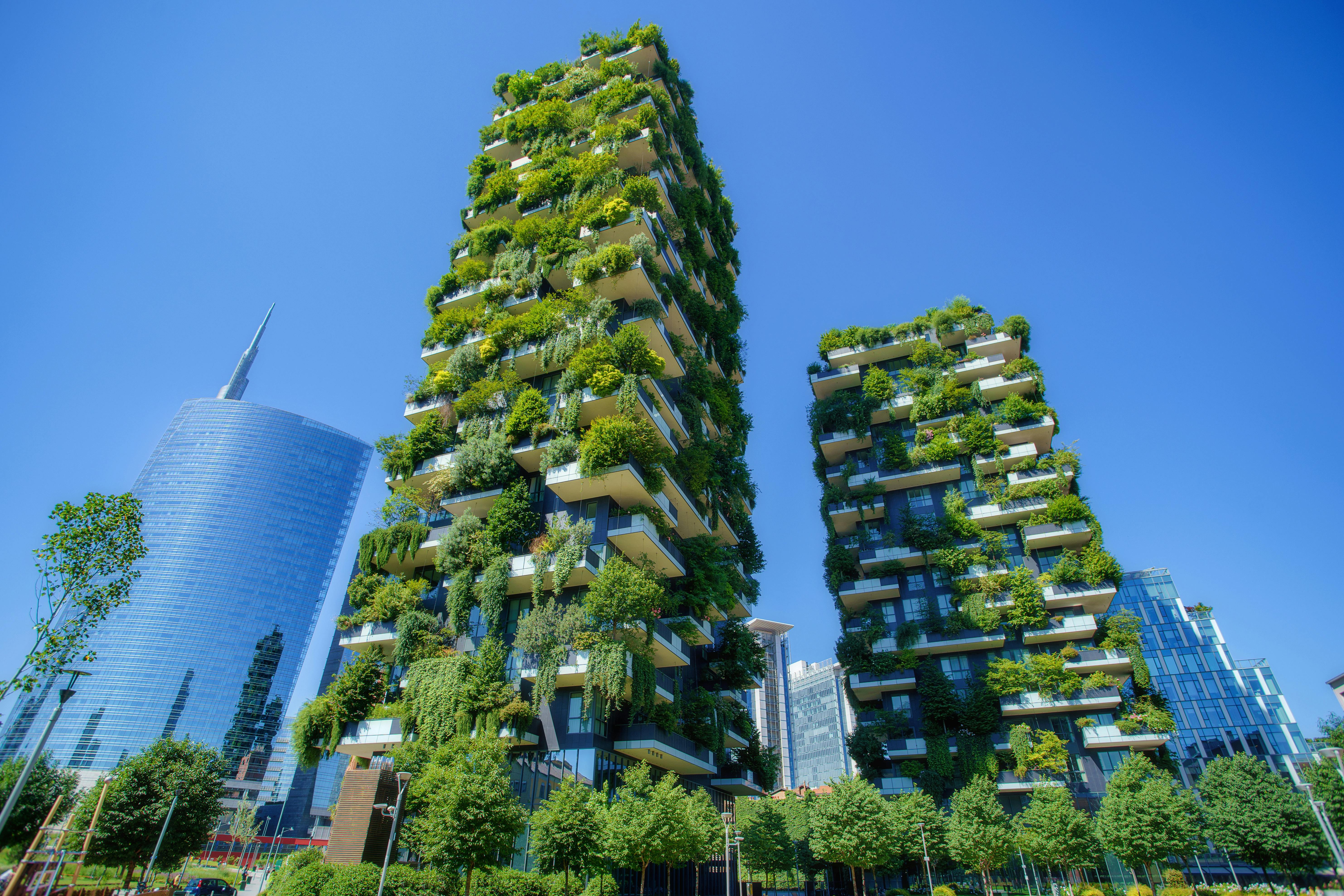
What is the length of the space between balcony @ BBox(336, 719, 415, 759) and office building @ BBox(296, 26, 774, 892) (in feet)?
0.40

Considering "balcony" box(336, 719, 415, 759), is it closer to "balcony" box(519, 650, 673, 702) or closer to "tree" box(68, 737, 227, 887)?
"balcony" box(519, 650, 673, 702)

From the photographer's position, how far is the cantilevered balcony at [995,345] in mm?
56281

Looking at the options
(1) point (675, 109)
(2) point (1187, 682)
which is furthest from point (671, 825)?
(2) point (1187, 682)

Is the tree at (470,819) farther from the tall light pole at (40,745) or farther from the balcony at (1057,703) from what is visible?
the balcony at (1057,703)

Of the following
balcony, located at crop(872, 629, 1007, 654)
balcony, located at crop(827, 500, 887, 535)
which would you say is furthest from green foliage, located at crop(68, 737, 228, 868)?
balcony, located at crop(827, 500, 887, 535)

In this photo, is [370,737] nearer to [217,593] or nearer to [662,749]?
[662,749]

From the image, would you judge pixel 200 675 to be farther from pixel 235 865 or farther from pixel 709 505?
pixel 709 505

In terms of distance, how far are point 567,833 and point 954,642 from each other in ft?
106

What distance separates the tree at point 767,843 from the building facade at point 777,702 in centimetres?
8917

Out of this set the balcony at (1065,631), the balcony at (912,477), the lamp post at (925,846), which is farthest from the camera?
the balcony at (912,477)

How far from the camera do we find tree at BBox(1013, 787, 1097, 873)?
1344 inches

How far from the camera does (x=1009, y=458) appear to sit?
168 feet

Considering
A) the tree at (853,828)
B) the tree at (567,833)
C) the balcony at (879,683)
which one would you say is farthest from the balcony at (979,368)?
the tree at (567,833)

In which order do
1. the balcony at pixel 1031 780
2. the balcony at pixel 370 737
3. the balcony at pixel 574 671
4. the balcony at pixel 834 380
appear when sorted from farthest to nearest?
the balcony at pixel 834 380
the balcony at pixel 1031 780
the balcony at pixel 370 737
the balcony at pixel 574 671
